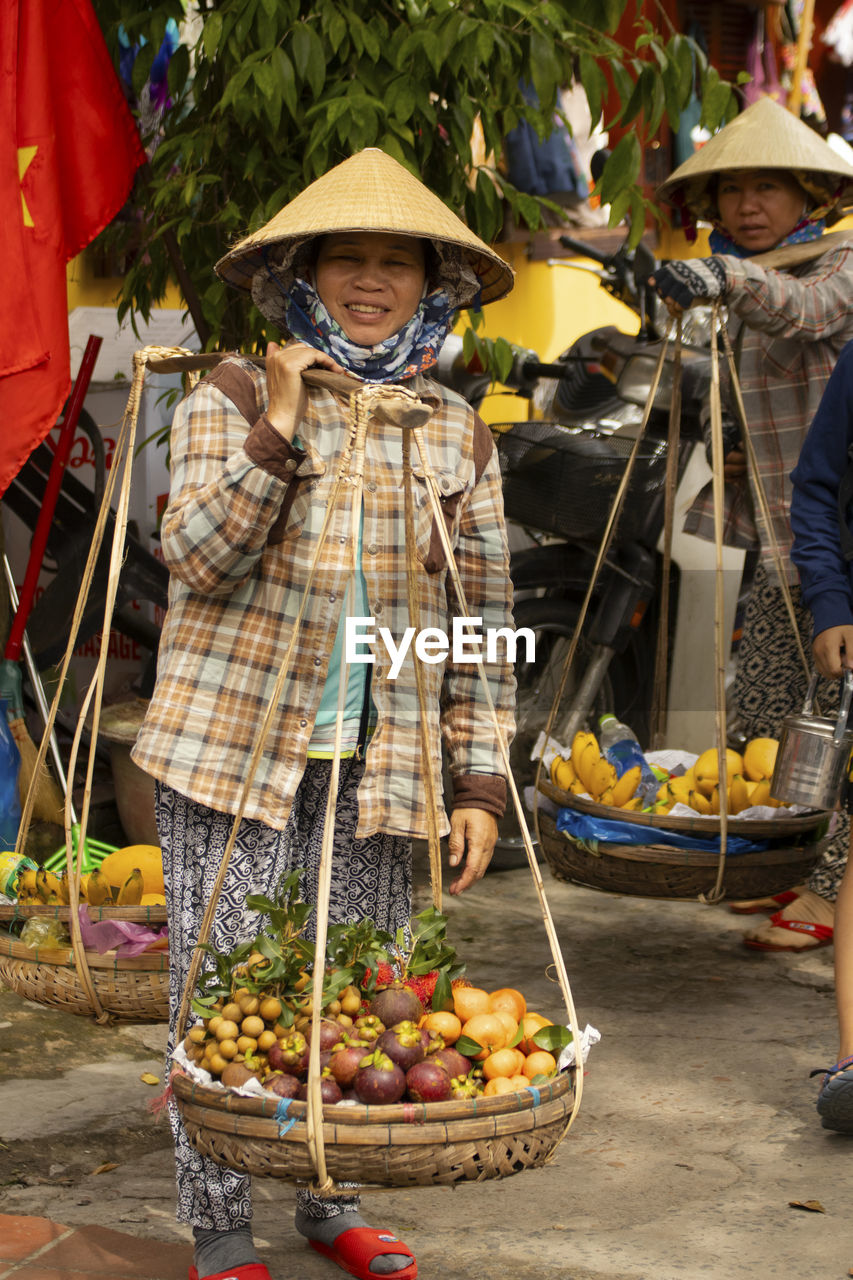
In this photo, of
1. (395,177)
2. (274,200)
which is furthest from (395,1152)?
(274,200)

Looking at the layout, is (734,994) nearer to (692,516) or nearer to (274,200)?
(692,516)

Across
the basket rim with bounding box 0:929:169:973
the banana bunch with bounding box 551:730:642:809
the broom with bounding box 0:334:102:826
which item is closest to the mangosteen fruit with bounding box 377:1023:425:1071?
the basket rim with bounding box 0:929:169:973

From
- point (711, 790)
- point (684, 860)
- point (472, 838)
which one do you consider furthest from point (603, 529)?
point (472, 838)

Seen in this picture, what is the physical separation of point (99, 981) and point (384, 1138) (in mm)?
876

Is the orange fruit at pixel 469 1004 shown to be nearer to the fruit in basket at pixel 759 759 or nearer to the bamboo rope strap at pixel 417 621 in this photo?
the bamboo rope strap at pixel 417 621

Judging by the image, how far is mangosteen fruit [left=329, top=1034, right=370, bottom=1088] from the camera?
70.3 inches

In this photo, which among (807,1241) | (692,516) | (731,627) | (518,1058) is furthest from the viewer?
(731,627)

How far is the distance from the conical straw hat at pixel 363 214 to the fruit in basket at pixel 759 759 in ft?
5.99

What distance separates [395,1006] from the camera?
6.27 feet

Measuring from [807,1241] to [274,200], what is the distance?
8.38 feet

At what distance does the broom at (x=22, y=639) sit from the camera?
13.1 ft

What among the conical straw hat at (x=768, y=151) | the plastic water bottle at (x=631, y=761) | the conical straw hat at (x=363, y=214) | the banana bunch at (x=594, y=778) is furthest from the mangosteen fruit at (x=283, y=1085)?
the conical straw hat at (x=768, y=151)

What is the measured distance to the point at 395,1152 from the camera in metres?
1.64

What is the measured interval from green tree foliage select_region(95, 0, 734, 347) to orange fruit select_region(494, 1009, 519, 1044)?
2.03 meters
